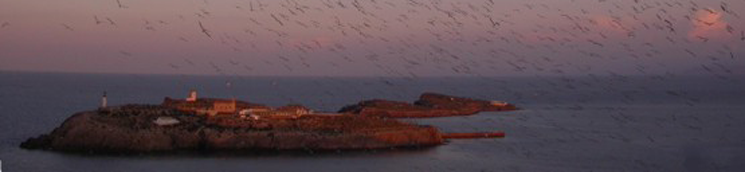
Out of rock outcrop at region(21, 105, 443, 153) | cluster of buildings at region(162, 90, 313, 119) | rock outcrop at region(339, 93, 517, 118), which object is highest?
rock outcrop at region(339, 93, 517, 118)

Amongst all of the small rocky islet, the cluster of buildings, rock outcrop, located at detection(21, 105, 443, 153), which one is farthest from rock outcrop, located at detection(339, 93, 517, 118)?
rock outcrop, located at detection(21, 105, 443, 153)

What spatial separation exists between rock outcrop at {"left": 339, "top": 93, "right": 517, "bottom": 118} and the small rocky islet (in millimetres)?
16783

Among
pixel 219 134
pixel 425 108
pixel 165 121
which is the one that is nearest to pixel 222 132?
pixel 219 134

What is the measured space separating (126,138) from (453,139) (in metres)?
15.1

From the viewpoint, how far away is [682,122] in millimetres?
56969

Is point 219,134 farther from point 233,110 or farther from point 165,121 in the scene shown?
point 233,110

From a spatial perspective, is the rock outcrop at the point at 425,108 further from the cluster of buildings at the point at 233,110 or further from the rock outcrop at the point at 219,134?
the rock outcrop at the point at 219,134

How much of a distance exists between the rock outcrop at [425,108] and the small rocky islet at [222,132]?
16.8m

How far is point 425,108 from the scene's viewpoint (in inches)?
2571

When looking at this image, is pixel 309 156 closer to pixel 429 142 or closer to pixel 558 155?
pixel 429 142

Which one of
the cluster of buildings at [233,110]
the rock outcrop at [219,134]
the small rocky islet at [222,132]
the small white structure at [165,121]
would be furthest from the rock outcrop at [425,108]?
the small white structure at [165,121]

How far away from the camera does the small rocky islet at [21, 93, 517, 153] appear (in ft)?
108

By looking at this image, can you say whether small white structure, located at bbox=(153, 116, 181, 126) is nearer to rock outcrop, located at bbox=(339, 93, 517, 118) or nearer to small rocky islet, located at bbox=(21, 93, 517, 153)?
small rocky islet, located at bbox=(21, 93, 517, 153)

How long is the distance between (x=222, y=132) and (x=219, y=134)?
0.29m
